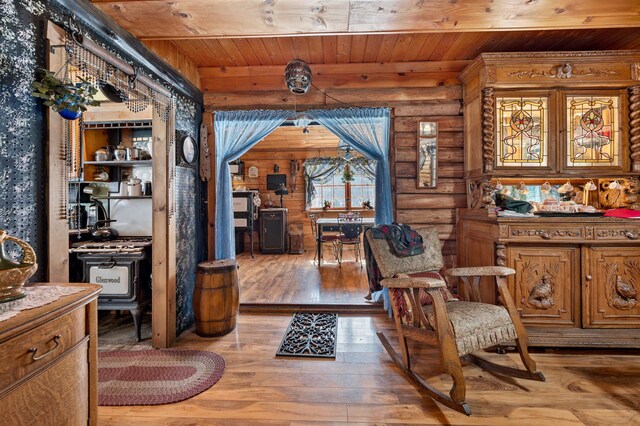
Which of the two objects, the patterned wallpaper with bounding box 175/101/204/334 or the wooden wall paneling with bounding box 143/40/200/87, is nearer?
the wooden wall paneling with bounding box 143/40/200/87

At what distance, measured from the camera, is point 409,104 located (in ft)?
10.4

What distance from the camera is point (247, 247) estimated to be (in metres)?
7.36

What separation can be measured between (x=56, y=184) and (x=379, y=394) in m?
2.20

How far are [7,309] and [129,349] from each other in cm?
182

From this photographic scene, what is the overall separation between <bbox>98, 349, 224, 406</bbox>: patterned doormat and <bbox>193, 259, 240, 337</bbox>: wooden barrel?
0.28 meters

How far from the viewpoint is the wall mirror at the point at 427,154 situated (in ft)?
10.3

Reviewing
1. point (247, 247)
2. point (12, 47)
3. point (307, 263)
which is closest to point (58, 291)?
point (12, 47)

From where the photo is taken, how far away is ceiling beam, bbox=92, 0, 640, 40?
1941 mm

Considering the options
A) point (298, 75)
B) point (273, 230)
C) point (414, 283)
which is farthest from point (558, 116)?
point (273, 230)

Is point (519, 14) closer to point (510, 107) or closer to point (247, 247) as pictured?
point (510, 107)

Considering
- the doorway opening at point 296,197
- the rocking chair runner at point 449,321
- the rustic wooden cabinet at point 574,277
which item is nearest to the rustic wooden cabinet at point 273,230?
the doorway opening at point 296,197

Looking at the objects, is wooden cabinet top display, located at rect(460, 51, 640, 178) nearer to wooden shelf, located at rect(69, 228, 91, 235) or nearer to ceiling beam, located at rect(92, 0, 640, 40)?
ceiling beam, located at rect(92, 0, 640, 40)

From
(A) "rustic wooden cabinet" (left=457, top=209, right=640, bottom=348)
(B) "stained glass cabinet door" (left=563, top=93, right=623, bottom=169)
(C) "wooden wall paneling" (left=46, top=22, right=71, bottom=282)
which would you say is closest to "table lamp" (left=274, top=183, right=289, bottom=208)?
(A) "rustic wooden cabinet" (left=457, top=209, right=640, bottom=348)

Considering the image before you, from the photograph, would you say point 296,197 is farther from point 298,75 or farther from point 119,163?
point 298,75
